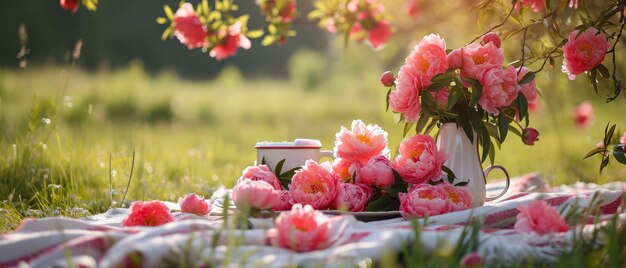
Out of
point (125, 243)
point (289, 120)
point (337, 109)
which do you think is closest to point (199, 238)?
point (125, 243)

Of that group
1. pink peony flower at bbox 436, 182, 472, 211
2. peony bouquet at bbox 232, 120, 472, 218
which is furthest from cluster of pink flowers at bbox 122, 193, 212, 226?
pink peony flower at bbox 436, 182, 472, 211

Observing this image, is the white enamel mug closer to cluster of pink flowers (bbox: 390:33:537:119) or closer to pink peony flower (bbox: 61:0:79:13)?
cluster of pink flowers (bbox: 390:33:537:119)

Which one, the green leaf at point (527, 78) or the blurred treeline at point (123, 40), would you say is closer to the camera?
the green leaf at point (527, 78)

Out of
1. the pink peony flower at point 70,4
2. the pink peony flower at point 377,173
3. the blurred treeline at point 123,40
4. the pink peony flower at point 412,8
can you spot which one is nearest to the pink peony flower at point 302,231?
the pink peony flower at point 377,173

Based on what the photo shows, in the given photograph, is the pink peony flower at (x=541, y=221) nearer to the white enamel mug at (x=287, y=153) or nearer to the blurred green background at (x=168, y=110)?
the white enamel mug at (x=287, y=153)

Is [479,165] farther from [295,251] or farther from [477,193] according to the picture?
[295,251]

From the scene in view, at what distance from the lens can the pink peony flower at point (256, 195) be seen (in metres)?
1.77

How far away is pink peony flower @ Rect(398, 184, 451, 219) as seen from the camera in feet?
6.14

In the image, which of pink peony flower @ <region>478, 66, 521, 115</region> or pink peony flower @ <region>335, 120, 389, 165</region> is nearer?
pink peony flower @ <region>478, 66, 521, 115</region>

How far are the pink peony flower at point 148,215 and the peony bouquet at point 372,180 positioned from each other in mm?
222

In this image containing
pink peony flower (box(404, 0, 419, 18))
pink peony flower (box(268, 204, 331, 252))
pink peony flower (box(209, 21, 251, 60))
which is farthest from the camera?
pink peony flower (box(404, 0, 419, 18))

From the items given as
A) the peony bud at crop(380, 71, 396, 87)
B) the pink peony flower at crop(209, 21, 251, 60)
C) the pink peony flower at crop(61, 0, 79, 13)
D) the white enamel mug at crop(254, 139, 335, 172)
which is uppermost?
the pink peony flower at crop(61, 0, 79, 13)

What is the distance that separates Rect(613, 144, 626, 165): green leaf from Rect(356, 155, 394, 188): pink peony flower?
0.65m

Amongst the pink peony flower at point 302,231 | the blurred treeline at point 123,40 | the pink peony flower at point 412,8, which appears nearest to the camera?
the pink peony flower at point 302,231
